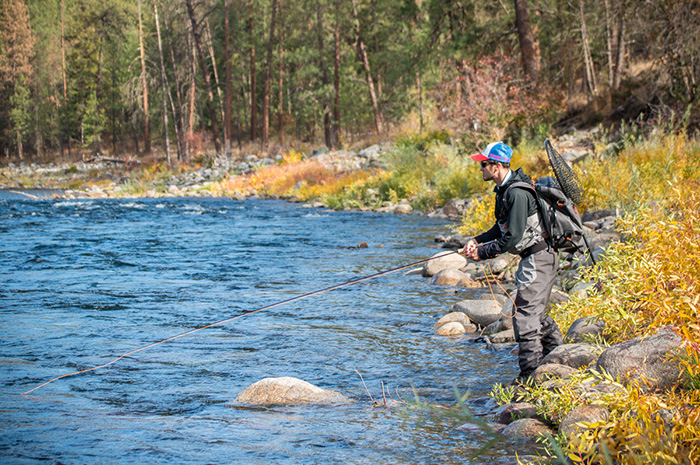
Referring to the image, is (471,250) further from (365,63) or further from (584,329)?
(365,63)

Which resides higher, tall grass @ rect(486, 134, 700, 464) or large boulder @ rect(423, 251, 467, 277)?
tall grass @ rect(486, 134, 700, 464)

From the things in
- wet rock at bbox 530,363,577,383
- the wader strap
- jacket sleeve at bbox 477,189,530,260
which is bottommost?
wet rock at bbox 530,363,577,383

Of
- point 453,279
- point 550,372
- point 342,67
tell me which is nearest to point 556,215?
point 550,372

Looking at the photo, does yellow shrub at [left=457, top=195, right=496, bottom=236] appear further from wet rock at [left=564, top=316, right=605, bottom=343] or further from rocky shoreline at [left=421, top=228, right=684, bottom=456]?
wet rock at [left=564, top=316, right=605, bottom=343]

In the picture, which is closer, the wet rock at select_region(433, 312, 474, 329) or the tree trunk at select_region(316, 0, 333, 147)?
the wet rock at select_region(433, 312, 474, 329)

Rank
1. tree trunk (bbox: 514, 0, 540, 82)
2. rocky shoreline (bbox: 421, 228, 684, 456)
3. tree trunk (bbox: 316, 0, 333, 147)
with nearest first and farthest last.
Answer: rocky shoreline (bbox: 421, 228, 684, 456), tree trunk (bbox: 514, 0, 540, 82), tree trunk (bbox: 316, 0, 333, 147)

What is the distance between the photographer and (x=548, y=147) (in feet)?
15.5

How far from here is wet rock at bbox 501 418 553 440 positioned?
3.83 meters

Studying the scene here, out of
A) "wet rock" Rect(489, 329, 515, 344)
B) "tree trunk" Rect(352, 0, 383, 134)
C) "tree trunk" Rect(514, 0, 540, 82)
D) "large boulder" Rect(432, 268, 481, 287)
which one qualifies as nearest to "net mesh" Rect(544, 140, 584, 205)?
"wet rock" Rect(489, 329, 515, 344)

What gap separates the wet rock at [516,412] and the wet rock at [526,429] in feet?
0.35

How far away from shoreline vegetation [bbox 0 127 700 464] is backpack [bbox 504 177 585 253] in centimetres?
40

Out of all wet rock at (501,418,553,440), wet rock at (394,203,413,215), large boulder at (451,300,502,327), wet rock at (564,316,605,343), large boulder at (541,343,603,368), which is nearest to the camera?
wet rock at (501,418,553,440)

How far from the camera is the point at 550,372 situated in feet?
13.9

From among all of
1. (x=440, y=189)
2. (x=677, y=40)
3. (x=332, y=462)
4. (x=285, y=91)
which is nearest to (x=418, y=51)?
(x=440, y=189)
